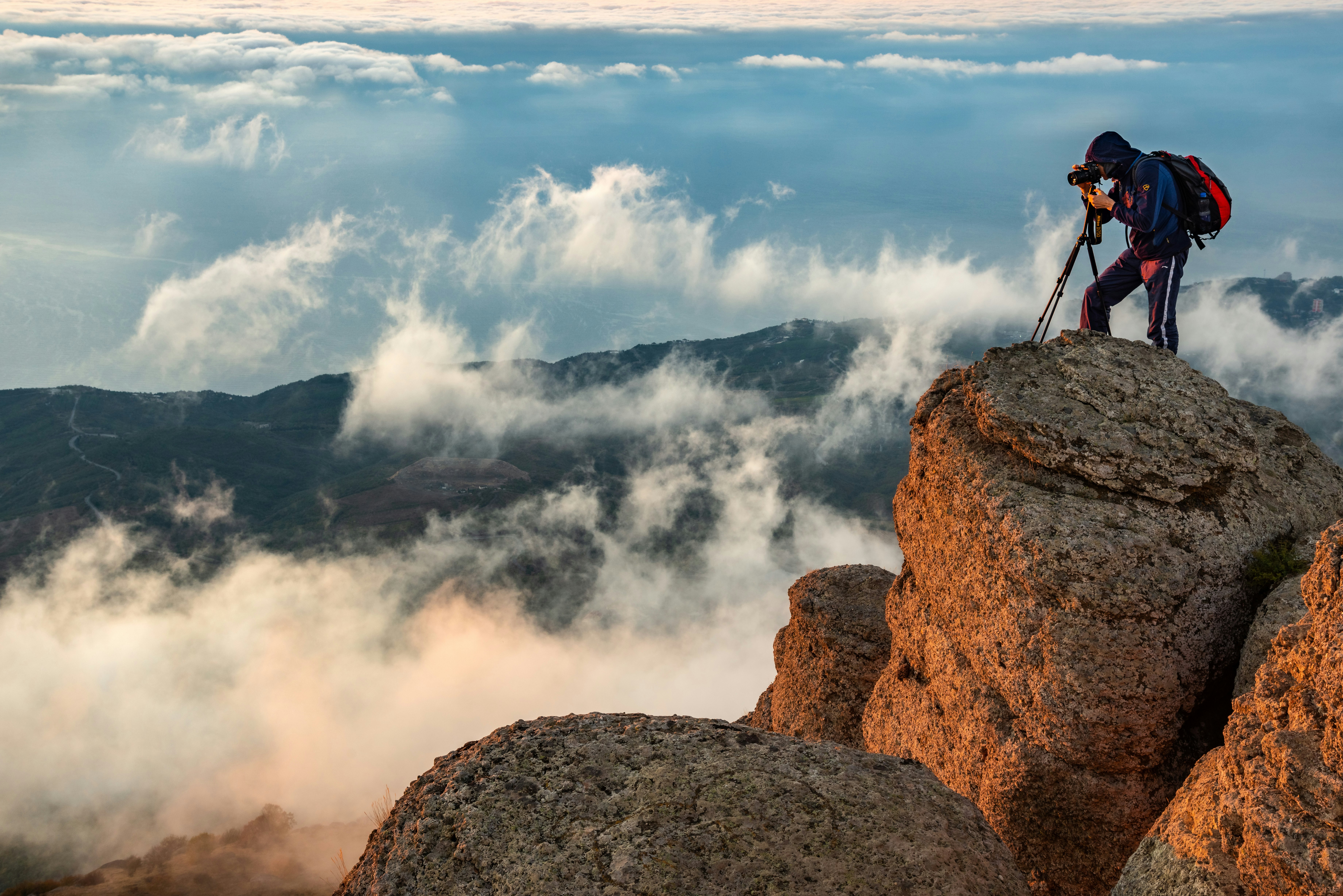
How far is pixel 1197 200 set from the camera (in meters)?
15.9

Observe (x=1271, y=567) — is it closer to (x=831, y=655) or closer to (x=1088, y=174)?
(x=1088, y=174)

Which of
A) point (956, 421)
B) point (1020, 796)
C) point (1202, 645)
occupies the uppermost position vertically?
point (956, 421)

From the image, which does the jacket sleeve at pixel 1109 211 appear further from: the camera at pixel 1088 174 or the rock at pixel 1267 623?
the rock at pixel 1267 623

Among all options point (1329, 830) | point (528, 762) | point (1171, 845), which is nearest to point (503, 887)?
point (528, 762)

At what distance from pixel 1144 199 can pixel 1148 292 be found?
217 centimetres

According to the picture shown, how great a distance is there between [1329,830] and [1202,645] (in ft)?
14.5

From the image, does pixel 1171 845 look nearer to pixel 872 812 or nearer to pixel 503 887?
pixel 872 812

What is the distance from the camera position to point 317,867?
563ft

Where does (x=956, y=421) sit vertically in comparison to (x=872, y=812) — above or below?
above

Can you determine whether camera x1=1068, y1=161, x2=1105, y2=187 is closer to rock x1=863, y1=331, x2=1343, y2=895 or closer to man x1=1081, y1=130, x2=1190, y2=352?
man x1=1081, y1=130, x2=1190, y2=352

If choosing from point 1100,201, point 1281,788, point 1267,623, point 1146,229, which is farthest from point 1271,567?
point 1100,201

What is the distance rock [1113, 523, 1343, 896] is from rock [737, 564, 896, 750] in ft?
36.2

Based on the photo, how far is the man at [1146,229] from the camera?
15.8 m

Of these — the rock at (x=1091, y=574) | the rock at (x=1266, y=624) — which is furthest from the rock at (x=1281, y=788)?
the rock at (x=1091, y=574)
